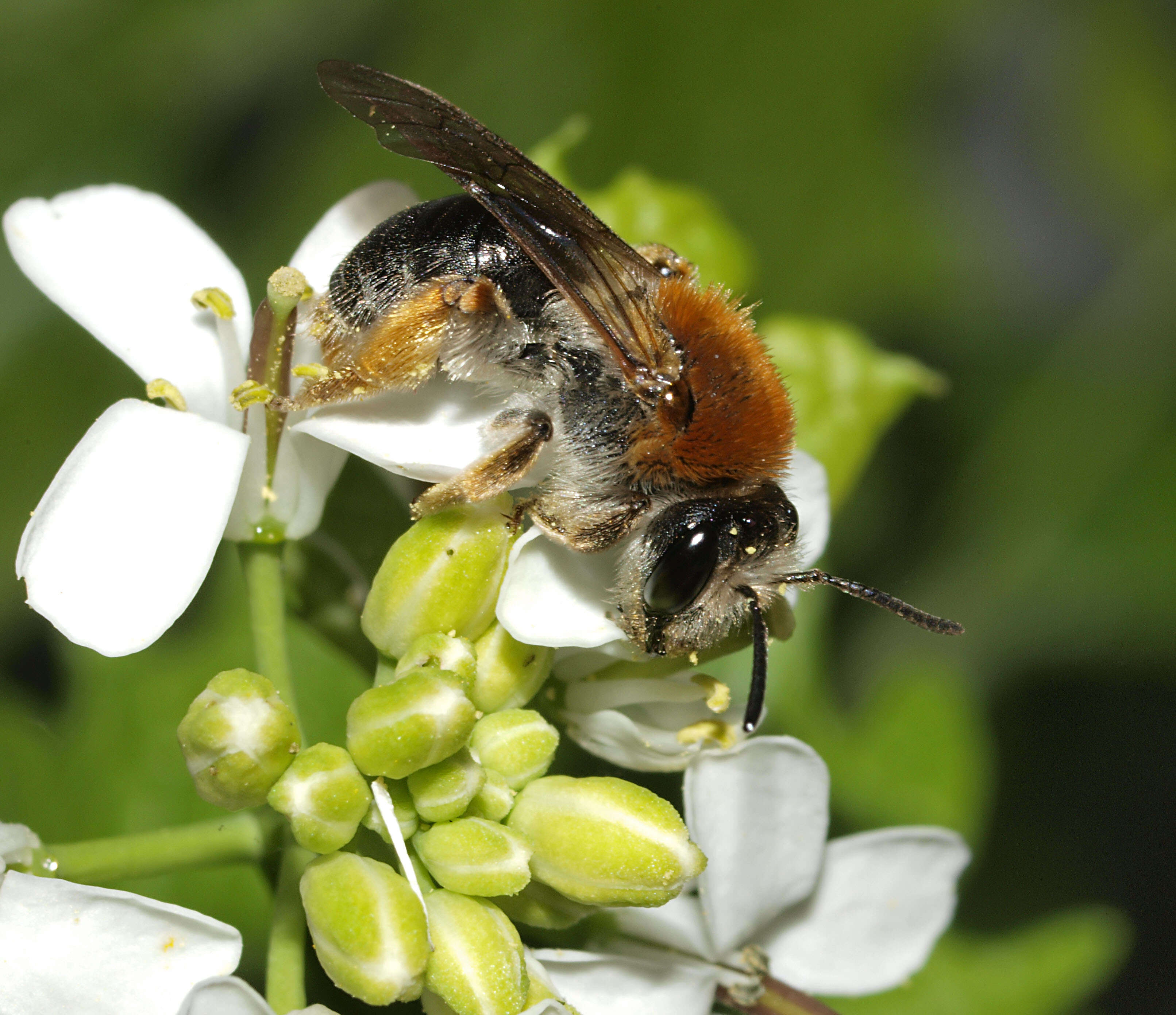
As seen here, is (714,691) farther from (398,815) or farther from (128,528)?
(128,528)

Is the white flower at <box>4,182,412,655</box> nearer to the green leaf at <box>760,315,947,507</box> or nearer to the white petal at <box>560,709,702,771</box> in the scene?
the white petal at <box>560,709,702,771</box>

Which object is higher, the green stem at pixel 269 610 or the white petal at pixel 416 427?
the white petal at pixel 416 427

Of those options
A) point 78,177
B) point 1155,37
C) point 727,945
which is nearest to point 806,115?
point 1155,37

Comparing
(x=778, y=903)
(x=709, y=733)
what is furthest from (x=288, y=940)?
(x=778, y=903)


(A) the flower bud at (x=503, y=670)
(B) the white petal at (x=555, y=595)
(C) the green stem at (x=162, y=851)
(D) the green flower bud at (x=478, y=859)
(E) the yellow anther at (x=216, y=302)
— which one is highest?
(E) the yellow anther at (x=216, y=302)

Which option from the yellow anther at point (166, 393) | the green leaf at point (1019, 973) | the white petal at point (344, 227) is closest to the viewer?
the yellow anther at point (166, 393)

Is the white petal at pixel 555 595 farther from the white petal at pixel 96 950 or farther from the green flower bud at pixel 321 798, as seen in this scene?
the white petal at pixel 96 950

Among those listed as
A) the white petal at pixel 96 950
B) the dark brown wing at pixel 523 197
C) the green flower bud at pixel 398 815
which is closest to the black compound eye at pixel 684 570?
the dark brown wing at pixel 523 197
